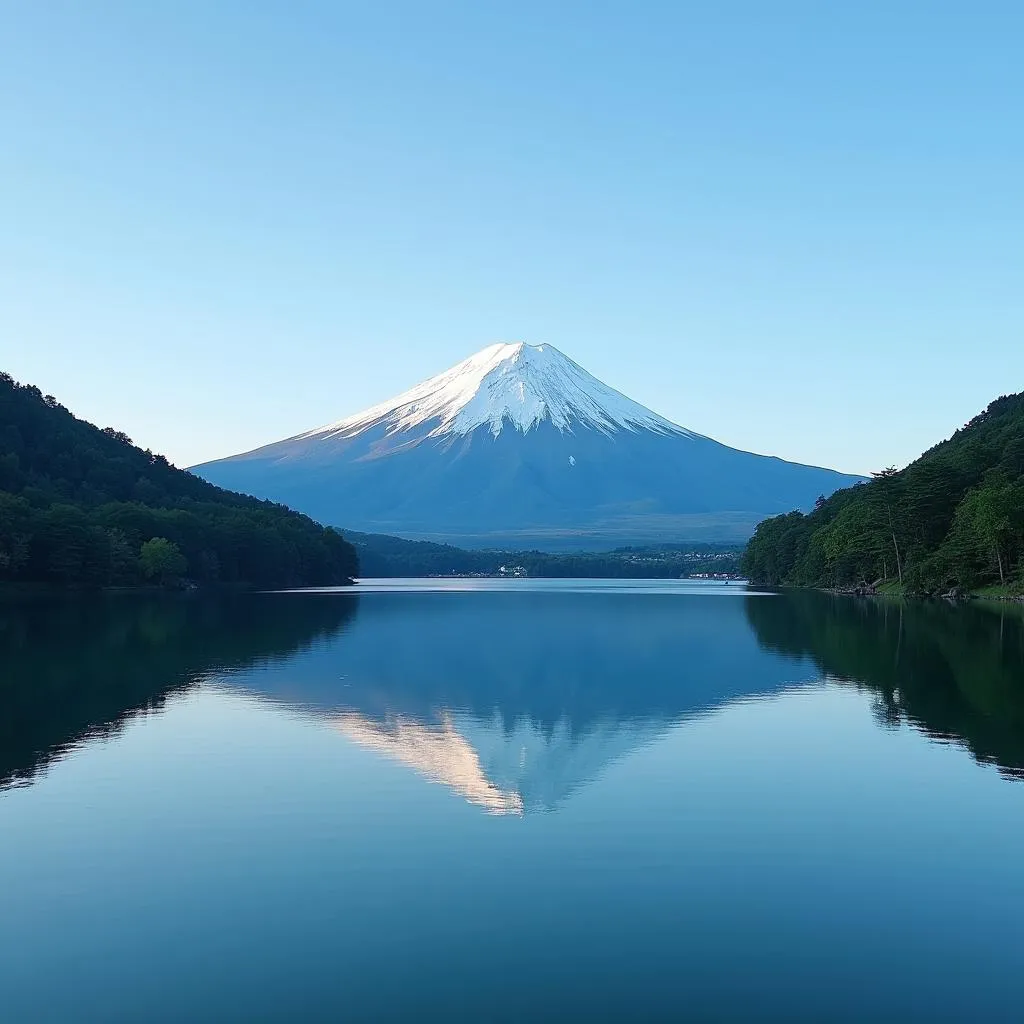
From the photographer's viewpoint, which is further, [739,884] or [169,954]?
[739,884]

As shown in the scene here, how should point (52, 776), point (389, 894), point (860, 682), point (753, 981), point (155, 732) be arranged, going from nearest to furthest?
1. point (753, 981)
2. point (389, 894)
3. point (52, 776)
4. point (155, 732)
5. point (860, 682)

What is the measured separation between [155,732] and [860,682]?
17.3m

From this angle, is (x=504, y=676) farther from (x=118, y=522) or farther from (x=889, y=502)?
(x=118, y=522)

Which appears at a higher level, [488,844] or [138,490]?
[138,490]

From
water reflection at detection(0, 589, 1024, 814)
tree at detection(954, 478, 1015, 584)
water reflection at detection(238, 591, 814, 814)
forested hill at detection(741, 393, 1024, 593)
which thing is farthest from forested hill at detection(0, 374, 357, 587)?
tree at detection(954, 478, 1015, 584)

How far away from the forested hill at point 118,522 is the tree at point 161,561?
101 millimetres

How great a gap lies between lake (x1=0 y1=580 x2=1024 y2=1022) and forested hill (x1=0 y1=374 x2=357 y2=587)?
5535cm

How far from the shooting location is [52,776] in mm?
15977

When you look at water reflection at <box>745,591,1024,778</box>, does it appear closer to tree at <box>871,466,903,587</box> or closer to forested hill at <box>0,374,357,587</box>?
tree at <box>871,466,903,587</box>

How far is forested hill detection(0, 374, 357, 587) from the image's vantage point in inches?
3159

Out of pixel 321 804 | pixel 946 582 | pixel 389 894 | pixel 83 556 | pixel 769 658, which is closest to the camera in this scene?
pixel 389 894

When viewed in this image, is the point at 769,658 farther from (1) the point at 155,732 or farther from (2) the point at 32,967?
(2) the point at 32,967

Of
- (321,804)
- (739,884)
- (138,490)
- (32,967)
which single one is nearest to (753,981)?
(739,884)

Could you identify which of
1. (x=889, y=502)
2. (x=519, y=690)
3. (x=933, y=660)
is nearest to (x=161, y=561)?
(x=889, y=502)
